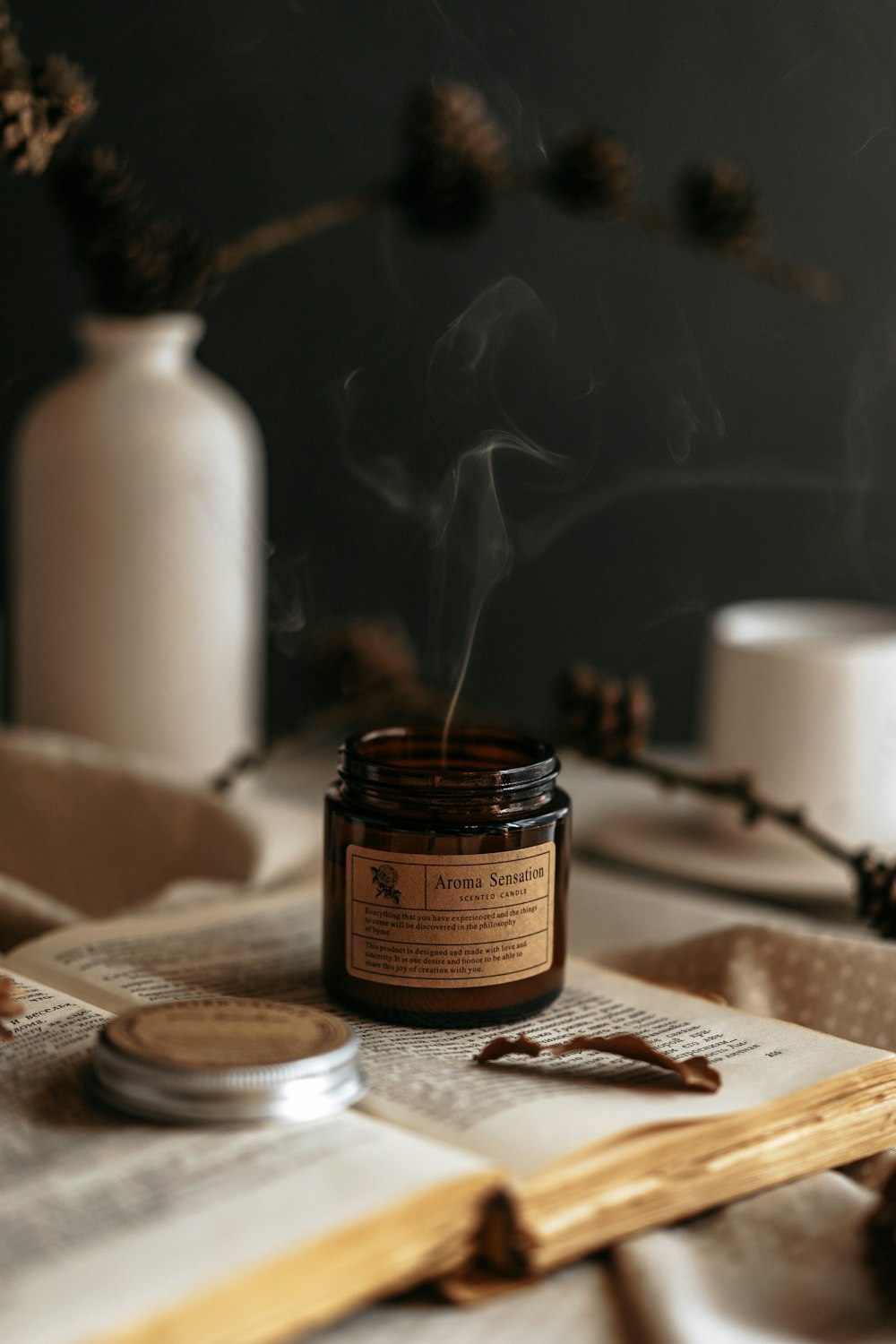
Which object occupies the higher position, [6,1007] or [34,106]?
[34,106]

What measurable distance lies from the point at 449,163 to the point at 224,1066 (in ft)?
3.31

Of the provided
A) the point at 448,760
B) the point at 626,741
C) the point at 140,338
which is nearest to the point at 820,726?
the point at 626,741

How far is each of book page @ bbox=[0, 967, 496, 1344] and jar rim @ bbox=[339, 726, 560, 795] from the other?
19 centimetres

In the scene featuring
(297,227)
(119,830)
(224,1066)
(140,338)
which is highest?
(297,227)

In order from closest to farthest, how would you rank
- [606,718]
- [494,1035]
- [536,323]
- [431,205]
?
[494,1035] → [606,718] → [431,205] → [536,323]

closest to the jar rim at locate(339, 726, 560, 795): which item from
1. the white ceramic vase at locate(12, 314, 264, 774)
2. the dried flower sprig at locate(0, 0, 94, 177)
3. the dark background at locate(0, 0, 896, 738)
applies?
the dried flower sprig at locate(0, 0, 94, 177)

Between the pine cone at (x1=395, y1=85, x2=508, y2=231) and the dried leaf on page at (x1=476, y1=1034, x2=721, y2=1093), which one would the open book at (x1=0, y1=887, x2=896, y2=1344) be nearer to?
the dried leaf on page at (x1=476, y1=1034, x2=721, y2=1093)

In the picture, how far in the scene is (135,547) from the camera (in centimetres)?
136

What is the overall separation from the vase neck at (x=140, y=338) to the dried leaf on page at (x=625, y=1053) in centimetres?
90

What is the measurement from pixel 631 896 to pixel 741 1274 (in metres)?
0.49

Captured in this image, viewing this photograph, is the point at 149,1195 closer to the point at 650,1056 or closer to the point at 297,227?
the point at 650,1056

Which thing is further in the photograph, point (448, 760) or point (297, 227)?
point (297, 227)

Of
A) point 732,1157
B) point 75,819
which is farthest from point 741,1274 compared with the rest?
point 75,819

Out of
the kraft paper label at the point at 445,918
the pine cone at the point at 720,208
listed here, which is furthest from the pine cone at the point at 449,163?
the kraft paper label at the point at 445,918
